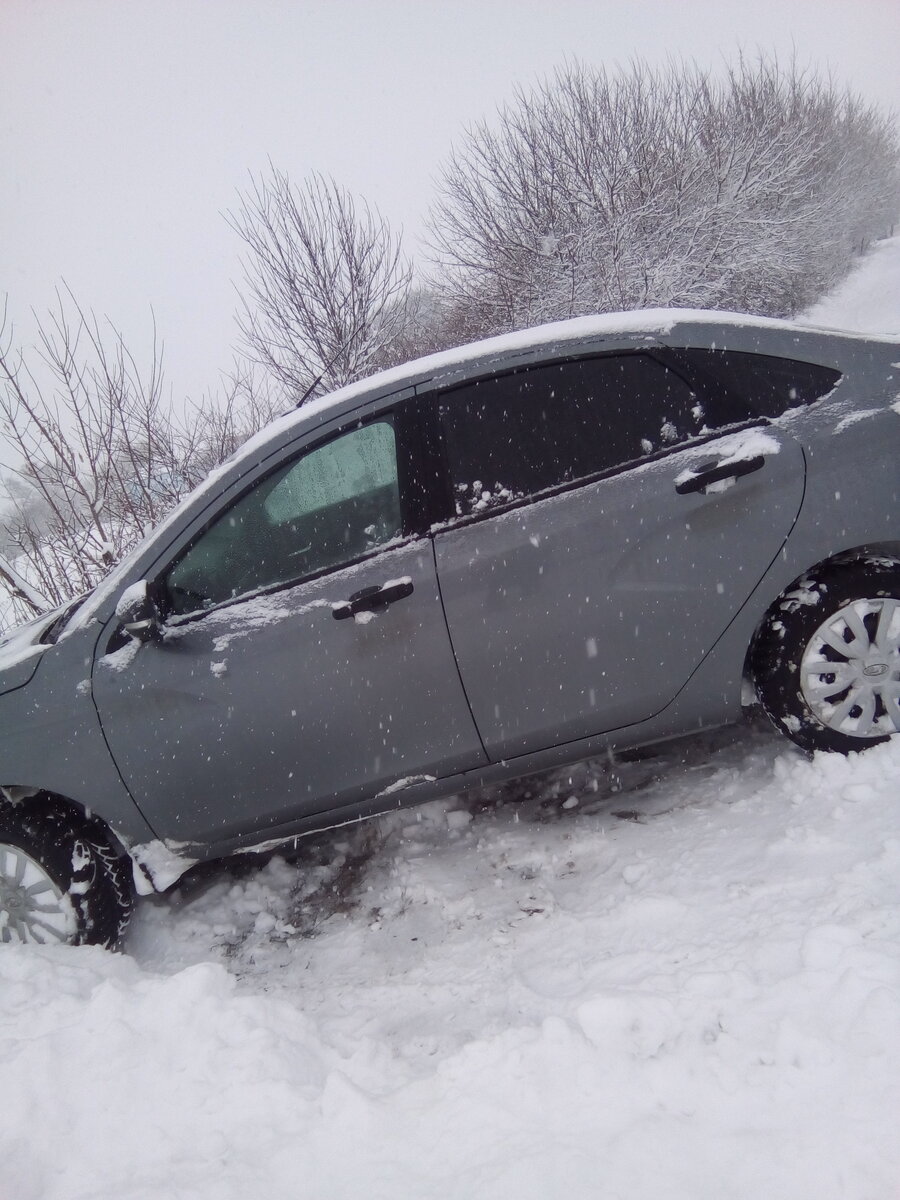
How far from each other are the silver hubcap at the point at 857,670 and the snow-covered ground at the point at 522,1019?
0.45 feet

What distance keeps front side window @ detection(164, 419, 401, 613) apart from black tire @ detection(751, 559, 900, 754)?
1513mm

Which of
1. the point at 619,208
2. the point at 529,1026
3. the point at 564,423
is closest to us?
the point at 529,1026

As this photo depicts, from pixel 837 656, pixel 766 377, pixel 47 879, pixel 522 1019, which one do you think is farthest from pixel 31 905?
pixel 766 377

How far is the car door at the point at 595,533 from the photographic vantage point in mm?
2344

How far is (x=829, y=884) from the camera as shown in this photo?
1999 millimetres

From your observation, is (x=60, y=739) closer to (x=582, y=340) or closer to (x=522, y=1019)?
(x=522, y=1019)

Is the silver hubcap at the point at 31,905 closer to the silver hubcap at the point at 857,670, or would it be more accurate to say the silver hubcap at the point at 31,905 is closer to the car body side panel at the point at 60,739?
the car body side panel at the point at 60,739

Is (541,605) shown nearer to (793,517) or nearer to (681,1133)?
(793,517)

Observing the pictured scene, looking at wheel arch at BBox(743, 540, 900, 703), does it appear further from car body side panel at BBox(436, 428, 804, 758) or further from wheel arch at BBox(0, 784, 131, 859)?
wheel arch at BBox(0, 784, 131, 859)

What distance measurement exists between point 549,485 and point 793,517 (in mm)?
815

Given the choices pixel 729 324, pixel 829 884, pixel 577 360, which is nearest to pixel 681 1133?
pixel 829 884

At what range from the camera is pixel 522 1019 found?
191 centimetres

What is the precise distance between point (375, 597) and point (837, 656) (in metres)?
1.58

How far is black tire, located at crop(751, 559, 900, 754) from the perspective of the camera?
234 centimetres
